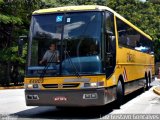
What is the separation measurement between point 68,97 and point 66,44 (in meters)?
1.61

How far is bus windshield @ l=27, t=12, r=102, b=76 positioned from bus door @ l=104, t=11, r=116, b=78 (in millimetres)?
345

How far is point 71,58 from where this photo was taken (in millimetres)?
12523

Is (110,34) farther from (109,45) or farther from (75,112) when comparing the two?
(75,112)

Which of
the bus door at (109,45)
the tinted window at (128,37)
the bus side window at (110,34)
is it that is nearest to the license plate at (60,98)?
the bus door at (109,45)

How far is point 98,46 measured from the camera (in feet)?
41.3

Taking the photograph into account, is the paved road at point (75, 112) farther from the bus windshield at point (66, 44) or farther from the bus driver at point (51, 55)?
the bus driver at point (51, 55)

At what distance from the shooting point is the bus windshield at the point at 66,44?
40.9ft

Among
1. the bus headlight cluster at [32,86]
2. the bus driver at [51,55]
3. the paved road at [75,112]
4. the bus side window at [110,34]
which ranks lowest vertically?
the paved road at [75,112]

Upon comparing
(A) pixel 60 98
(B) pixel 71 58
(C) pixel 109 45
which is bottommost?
(A) pixel 60 98

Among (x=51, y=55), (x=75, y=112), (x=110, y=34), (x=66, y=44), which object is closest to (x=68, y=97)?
(x=51, y=55)

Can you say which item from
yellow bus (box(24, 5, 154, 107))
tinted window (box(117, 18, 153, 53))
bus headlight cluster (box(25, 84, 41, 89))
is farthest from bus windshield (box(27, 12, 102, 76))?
tinted window (box(117, 18, 153, 53))

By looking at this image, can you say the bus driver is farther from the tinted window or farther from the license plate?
the tinted window

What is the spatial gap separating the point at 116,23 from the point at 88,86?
10.7ft

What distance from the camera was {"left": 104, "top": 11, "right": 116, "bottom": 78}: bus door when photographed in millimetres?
12836
